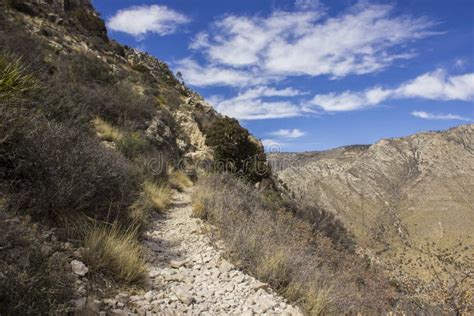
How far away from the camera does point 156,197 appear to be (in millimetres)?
7898

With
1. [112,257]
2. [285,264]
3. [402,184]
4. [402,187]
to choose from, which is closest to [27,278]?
[112,257]

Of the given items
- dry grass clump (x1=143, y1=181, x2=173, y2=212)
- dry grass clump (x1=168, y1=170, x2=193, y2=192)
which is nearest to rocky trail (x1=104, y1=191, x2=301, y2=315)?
dry grass clump (x1=143, y1=181, x2=173, y2=212)

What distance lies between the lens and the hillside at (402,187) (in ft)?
337

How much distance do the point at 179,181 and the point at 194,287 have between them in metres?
7.16

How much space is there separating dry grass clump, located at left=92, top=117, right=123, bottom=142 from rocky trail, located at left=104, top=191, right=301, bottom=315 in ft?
16.2

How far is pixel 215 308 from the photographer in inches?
150

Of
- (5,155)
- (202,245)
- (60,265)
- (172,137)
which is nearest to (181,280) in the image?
(202,245)

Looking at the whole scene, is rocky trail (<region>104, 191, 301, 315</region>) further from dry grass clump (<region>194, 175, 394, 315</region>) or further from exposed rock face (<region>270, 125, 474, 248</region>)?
exposed rock face (<region>270, 125, 474, 248</region>)

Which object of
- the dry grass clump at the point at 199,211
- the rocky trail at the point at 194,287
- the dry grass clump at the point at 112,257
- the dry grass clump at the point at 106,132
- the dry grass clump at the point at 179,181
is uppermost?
the dry grass clump at the point at 106,132

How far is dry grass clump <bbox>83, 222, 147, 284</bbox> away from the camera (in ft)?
12.0

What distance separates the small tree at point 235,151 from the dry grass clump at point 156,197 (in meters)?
6.60

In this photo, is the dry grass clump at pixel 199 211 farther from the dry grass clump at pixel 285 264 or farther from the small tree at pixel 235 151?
the small tree at pixel 235 151

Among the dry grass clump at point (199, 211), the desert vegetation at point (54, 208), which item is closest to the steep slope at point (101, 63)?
the dry grass clump at point (199, 211)

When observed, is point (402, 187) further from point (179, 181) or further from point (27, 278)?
point (27, 278)
